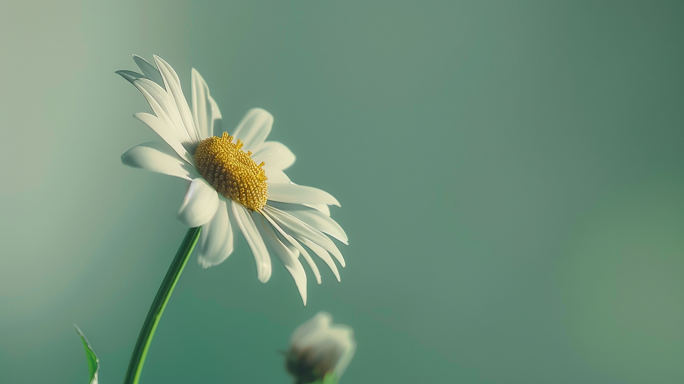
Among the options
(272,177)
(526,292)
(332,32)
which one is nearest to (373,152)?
(332,32)

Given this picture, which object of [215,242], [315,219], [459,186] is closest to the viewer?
[215,242]

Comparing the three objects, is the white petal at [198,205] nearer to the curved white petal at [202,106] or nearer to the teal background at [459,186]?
the curved white petal at [202,106]

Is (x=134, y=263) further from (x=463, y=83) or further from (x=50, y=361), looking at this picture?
(x=463, y=83)

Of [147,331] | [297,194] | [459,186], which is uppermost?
[459,186]

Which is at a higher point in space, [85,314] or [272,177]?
[272,177]

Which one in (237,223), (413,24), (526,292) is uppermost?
(413,24)

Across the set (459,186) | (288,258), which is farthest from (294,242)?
(459,186)

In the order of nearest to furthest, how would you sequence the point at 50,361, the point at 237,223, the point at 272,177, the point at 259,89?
the point at 237,223, the point at 272,177, the point at 50,361, the point at 259,89

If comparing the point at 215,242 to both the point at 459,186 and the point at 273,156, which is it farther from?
the point at 459,186
